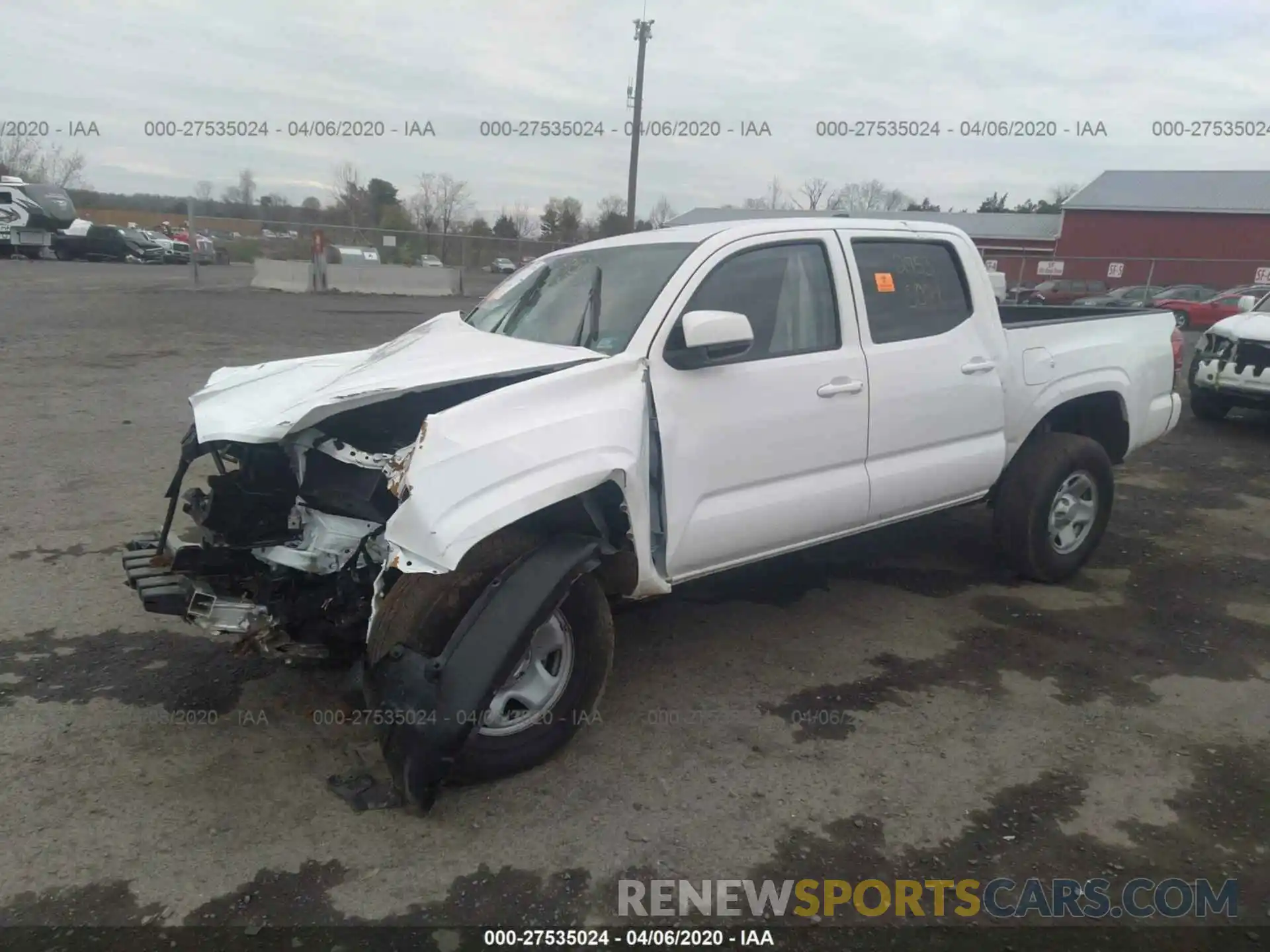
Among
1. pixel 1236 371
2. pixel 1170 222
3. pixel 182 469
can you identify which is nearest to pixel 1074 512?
pixel 182 469

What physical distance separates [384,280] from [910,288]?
72.9ft

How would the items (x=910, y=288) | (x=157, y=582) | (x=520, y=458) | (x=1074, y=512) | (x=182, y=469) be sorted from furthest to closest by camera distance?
(x=1074, y=512) < (x=910, y=288) < (x=182, y=469) < (x=157, y=582) < (x=520, y=458)

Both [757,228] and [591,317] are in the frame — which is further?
[757,228]

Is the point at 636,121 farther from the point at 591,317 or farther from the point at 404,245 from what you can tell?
the point at 591,317

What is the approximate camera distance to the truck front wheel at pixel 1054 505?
4.85 meters

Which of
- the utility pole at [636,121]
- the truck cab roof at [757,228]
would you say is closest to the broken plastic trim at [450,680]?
the truck cab roof at [757,228]

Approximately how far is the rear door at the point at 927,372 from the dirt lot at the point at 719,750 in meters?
0.78

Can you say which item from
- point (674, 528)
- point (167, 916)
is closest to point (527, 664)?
point (674, 528)

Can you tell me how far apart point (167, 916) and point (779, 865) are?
5.95ft

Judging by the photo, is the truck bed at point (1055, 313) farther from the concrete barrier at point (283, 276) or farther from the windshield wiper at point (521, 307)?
the concrete barrier at point (283, 276)

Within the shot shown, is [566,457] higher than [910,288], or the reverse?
[910,288]

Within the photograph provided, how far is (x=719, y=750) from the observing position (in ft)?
11.2

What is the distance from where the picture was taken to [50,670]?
150 inches

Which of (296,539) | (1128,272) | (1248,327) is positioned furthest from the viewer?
(1128,272)
